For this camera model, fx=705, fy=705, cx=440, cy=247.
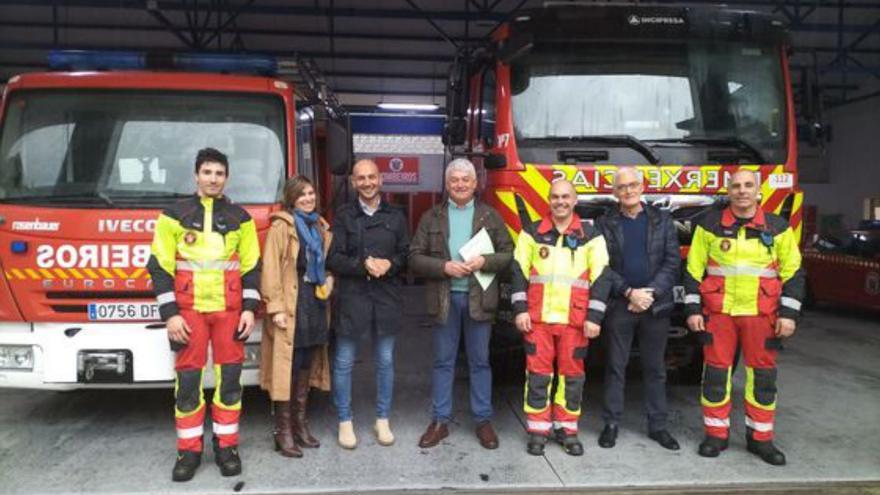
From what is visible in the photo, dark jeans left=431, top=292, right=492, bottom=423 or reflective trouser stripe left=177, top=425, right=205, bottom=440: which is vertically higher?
dark jeans left=431, top=292, right=492, bottom=423

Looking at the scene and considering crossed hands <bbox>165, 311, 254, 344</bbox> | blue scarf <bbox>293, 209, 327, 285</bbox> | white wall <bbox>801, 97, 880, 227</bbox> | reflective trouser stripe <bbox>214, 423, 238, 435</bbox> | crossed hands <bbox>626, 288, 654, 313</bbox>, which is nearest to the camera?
crossed hands <bbox>165, 311, 254, 344</bbox>

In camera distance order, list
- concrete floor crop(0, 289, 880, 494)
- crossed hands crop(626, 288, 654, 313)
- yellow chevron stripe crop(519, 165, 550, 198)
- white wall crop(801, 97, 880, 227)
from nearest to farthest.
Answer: concrete floor crop(0, 289, 880, 494) < crossed hands crop(626, 288, 654, 313) < yellow chevron stripe crop(519, 165, 550, 198) < white wall crop(801, 97, 880, 227)

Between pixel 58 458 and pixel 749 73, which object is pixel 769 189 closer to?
pixel 749 73

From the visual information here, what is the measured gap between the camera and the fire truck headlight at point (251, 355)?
443 centimetres

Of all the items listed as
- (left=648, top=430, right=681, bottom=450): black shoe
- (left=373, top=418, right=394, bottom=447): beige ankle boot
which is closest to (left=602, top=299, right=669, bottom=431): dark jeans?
(left=648, top=430, right=681, bottom=450): black shoe

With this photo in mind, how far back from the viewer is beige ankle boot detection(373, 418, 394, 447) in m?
4.51

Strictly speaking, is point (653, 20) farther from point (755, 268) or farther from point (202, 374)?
point (202, 374)

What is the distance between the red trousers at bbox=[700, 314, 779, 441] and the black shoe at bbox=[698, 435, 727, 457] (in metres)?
0.03

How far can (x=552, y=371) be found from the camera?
4.36m

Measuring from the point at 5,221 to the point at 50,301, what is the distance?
551 millimetres

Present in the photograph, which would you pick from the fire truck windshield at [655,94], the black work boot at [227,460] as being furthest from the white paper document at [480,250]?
the black work boot at [227,460]

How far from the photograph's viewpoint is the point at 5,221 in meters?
4.26

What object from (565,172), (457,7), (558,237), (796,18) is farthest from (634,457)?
(796,18)

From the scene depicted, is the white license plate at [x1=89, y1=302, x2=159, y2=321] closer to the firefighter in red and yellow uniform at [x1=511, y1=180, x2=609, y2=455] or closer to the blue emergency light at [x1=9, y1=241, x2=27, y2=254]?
the blue emergency light at [x1=9, y1=241, x2=27, y2=254]
